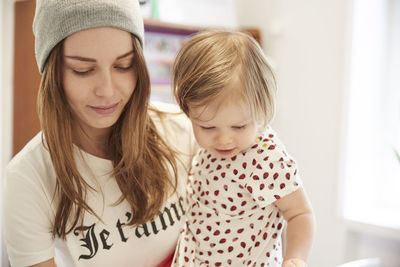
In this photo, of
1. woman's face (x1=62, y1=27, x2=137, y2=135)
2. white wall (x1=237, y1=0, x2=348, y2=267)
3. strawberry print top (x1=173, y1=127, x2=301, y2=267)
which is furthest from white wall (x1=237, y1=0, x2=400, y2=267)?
woman's face (x1=62, y1=27, x2=137, y2=135)

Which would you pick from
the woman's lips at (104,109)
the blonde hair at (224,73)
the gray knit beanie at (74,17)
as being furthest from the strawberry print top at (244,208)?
the gray knit beanie at (74,17)

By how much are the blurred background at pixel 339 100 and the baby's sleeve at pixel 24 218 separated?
1.31 metres

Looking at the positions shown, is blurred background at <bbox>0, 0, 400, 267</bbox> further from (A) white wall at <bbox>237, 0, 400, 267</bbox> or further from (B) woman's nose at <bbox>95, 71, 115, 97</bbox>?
(B) woman's nose at <bbox>95, 71, 115, 97</bbox>

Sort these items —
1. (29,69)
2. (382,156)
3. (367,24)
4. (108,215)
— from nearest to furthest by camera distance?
(108,215)
(29,69)
(367,24)
(382,156)

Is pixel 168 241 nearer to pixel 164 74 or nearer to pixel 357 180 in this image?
pixel 164 74

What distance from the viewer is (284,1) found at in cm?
253

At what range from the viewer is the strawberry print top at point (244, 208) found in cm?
98

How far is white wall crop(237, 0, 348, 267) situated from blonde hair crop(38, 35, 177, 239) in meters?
1.39

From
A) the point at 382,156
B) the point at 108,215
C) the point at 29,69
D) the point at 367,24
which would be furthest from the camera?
the point at 382,156

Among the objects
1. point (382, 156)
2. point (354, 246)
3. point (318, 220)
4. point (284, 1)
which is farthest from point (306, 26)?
point (354, 246)

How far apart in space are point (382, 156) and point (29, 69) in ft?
6.63

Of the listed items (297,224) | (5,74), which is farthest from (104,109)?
(5,74)

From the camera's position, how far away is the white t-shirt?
99cm

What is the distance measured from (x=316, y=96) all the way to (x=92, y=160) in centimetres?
164
